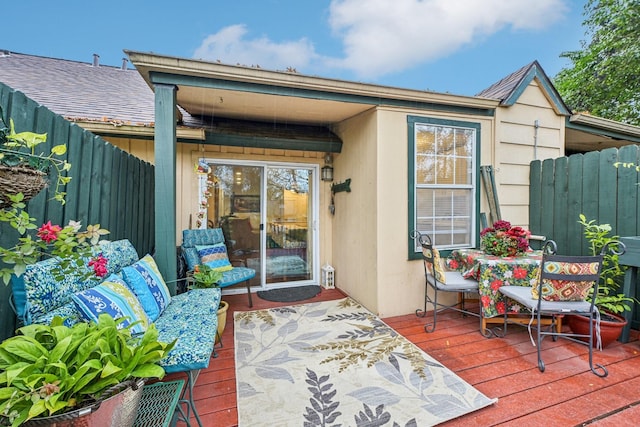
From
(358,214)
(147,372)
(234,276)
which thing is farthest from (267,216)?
(147,372)

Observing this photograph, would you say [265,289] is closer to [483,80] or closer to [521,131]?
[521,131]

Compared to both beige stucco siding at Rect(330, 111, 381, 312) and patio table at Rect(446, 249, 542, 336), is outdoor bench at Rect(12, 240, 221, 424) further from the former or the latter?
patio table at Rect(446, 249, 542, 336)

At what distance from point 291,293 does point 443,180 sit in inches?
103

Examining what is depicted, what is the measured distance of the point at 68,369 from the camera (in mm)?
1006

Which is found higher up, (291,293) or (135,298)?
(135,298)

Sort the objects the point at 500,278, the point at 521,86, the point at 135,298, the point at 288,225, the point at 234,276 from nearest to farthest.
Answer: the point at 135,298
the point at 500,278
the point at 234,276
the point at 521,86
the point at 288,225

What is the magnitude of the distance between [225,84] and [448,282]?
9.89 feet

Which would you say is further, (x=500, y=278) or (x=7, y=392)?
(x=500, y=278)

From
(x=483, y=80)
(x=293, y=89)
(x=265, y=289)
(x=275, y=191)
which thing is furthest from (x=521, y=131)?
(x=483, y=80)

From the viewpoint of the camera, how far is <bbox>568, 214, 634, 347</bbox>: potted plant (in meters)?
2.54

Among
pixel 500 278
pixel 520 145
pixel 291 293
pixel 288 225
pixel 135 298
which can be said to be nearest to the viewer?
pixel 135 298

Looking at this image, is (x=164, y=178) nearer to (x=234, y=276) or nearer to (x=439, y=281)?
(x=234, y=276)

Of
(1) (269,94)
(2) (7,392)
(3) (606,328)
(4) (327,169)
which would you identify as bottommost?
(3) (606,328)

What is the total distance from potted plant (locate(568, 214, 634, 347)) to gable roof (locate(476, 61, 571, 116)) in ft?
5.81
